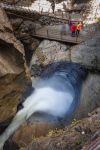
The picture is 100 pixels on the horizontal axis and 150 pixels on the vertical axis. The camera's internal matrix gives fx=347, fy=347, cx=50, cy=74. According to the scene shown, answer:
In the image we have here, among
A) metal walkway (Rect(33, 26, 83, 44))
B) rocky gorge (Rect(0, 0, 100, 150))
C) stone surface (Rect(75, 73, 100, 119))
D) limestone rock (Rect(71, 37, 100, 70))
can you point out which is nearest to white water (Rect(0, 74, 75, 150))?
rocky gorge (Rect(0, 0, 100, 150))

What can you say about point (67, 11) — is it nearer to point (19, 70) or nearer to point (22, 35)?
point (22, 35)

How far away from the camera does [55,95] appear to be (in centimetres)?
2491

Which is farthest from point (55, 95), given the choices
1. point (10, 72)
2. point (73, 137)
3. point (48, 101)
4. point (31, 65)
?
point (73, 137)

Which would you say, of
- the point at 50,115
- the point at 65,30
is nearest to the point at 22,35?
the point at 65,30

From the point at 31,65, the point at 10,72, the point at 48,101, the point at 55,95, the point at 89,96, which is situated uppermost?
the point at 10,72

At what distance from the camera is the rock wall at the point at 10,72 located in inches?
842

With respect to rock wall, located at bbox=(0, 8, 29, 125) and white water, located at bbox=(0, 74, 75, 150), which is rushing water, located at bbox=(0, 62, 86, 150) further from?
rock wall, located at bbox=(0, 8, 29, 125)

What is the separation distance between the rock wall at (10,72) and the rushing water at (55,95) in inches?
43.5

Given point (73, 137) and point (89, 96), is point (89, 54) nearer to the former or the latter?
point (89, 96)

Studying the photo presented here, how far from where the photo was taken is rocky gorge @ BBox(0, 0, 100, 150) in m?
20.3

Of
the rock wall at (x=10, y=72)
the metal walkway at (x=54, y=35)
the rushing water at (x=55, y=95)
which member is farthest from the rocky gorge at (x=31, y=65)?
the rushing water at (x=55, y=95)

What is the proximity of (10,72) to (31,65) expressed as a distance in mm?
7854

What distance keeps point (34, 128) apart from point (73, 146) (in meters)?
8.55

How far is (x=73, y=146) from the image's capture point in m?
11.9
